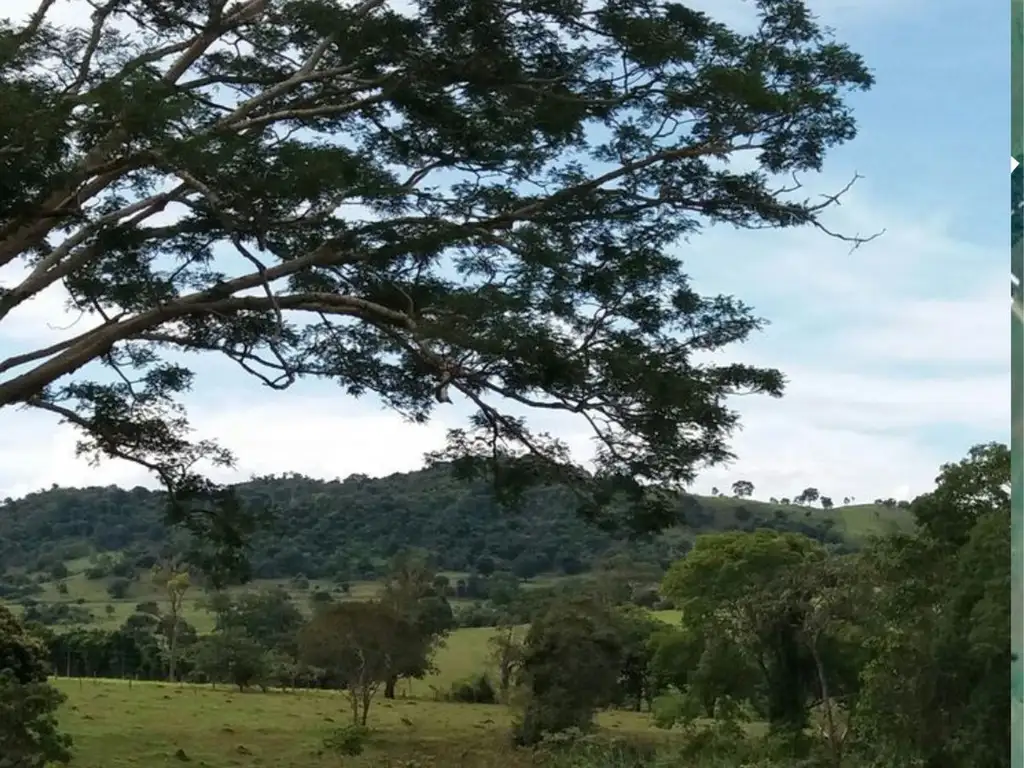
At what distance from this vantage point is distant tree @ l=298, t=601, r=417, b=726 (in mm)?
16812

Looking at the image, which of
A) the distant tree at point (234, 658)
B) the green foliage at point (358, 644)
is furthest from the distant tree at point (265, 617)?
the green foliage at point (358, 644)

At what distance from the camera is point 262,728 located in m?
15.9

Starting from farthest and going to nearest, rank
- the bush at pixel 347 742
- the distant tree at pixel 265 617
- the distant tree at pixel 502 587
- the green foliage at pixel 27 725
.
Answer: the distant tree at pixel 265 617, the distant tree at pixel 502 587, the bush at pixel 347 742, the green foliage at pixel 27 725

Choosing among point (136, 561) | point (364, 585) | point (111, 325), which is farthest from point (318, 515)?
point (111, 325)

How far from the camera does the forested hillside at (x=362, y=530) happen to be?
1781cm

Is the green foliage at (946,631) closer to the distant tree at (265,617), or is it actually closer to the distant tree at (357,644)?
the distant tree at (357,644)

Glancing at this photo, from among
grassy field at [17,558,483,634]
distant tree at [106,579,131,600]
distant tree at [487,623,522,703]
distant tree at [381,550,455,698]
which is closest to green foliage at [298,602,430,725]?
distant tree at [381,550,455,698]

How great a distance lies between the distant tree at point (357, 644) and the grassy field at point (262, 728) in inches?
19.5

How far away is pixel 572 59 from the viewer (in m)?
5.67

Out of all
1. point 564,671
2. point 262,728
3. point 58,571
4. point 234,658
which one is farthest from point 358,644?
point 58,571

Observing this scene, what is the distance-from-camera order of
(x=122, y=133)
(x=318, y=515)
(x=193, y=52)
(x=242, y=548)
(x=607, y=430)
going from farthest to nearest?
(x=318, y=515) < (x=242, y=548) < (x=193, y=52) < (x=607, y=430) < (x=122, y=133)

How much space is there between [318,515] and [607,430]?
13478 millimetres

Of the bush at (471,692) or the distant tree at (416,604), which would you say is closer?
the distant tree at (416,604)

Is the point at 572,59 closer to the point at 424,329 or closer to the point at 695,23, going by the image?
the point at 695,23
